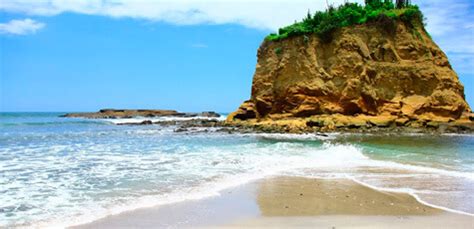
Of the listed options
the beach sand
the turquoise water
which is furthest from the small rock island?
the beach sand

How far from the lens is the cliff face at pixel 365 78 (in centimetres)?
3081

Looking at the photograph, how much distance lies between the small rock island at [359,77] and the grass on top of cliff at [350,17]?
0.08 metres

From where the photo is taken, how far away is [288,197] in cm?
822

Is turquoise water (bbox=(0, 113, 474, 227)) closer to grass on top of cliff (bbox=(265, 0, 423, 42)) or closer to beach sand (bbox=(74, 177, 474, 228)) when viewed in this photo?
beach sand (bbox=(74, 177, 474, 228))

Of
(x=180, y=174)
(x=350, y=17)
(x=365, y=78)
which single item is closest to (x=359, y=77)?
(x=365, y=78)

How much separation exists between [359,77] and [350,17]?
17.6 feet

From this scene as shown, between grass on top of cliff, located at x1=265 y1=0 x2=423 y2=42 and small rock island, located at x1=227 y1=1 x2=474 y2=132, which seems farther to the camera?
grass on top of cliff, located at x1=265 y1=0 x2=423 y2=42

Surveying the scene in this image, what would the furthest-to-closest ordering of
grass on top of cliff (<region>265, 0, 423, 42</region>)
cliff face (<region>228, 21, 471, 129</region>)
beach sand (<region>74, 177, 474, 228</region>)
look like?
1. grass on top of cliff (<region>265, 0, 423, 42</region>)
2. cliff face (<region>228, 21, 471, 129</region>)
3. beach sand (<region>74, 177, 474, 228</region>)

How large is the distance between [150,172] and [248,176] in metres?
2.72

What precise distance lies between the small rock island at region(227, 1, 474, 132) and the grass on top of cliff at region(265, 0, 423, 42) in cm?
8

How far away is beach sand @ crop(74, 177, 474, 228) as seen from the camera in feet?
20.5

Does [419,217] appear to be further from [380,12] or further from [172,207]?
[380,12]

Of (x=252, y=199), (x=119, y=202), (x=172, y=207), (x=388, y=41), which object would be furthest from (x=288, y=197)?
(x=388, y=41)

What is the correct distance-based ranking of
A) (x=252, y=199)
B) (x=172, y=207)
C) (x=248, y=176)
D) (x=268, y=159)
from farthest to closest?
(x=268, y=159) → (x=248, y=176) → (x=252, y=199) → (x=172, y=207)
